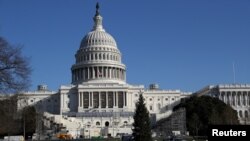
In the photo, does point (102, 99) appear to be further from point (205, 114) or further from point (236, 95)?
point (205, 114)

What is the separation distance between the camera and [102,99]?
153m

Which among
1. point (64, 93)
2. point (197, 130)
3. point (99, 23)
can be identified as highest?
point (99, 23)

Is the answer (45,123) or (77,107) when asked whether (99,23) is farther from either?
(45,123)

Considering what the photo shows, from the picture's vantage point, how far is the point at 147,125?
4200 centimetres

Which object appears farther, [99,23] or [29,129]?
[99,23]

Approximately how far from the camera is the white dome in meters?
172

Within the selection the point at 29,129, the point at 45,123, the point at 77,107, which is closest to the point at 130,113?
the point at 77,107

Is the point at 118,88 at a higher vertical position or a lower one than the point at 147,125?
higher

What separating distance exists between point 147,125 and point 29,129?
64.2 m

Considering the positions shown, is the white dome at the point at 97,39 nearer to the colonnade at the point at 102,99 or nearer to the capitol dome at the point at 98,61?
the capitol dome at the point at 98,61

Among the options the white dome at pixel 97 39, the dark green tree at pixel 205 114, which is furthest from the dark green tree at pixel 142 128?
the white dome at pixel 97 39

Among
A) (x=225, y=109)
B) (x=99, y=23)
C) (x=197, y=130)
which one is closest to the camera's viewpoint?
(x=197, y=130)

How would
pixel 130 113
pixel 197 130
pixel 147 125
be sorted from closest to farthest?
pixel 147 125 → pixel 197 130 → pixel 130 113

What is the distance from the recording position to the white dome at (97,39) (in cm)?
17175
